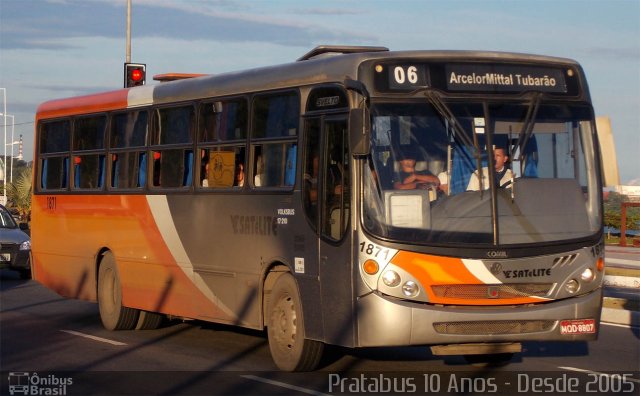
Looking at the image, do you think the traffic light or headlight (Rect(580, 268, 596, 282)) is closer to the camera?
headlight (Rect(580, 268, 596, 282))

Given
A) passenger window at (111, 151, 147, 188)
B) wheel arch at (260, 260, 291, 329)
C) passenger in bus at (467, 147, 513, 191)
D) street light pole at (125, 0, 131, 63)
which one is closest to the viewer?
passenger in bus at (467, 147, 513, 191)

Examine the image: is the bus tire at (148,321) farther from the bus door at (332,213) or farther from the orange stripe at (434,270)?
the orange stripe at (434,270)

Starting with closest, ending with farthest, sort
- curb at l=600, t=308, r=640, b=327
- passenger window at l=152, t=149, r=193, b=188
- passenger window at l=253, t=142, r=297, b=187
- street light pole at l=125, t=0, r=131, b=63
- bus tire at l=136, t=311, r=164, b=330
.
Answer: passenger window at l=253, t=142, r=297, b=187 → passenger window at l=152, t=149, r=193, b=188 → bus tire at l=136, t=311, r=164, b=330 → curb at l=600, t=308, r=640, b=327 → street light pole at l=125, t=0, r=131, b=63

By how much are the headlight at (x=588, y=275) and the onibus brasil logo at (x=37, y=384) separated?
4.91m

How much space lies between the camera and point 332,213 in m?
11.2

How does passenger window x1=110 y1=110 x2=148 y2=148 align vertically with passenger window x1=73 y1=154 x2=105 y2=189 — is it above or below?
above

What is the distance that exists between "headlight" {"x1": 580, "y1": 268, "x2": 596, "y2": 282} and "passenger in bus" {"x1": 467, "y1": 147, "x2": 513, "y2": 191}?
1.13 meters

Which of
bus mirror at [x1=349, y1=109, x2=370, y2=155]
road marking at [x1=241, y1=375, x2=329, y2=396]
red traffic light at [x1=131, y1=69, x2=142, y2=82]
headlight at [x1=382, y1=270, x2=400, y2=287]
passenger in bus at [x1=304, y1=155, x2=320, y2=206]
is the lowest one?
road marking at [x1=241, y1=375, x2=329, y2=396]

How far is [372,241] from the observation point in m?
10.6

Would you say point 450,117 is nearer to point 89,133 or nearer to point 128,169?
point 128,169

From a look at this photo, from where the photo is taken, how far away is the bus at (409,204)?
34.7 ft

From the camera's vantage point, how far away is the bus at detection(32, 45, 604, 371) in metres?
10.6

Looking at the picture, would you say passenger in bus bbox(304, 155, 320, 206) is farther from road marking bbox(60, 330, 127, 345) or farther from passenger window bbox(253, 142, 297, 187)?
road marking bbox(60, 330, 127, 345)
